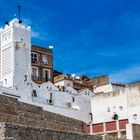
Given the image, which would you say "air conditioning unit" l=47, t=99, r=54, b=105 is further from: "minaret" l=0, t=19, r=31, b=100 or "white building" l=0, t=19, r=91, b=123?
"minaret" l=0, t=19, r=31, b=100

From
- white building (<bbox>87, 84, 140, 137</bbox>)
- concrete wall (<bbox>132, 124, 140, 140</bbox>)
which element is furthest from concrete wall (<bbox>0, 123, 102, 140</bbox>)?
white building (<bbox>87, 84, 140, 137</bbox>)

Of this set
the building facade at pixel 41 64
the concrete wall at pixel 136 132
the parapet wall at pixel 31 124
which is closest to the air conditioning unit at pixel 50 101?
the building facade at pixel 41 64

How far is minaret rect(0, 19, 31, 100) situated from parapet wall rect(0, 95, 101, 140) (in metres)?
31.0

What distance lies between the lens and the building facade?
6312 centimetres

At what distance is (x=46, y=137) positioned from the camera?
15.3 meters

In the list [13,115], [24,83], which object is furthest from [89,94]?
[13,115]

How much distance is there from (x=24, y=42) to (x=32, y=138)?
41.8 metres

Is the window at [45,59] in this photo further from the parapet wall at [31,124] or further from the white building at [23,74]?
the parapet wall at [31,124]

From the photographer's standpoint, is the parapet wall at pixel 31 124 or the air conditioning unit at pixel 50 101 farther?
the air conditioning unit at pixel 50 101

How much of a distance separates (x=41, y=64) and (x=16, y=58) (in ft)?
30.9

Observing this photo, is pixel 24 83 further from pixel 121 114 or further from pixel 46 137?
pixel 46 137

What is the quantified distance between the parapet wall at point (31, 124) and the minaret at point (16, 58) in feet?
102

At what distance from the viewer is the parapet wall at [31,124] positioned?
13.8 m

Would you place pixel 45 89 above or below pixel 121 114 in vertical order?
above
